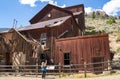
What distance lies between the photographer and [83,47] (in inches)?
1051

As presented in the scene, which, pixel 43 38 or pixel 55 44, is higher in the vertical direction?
pixel 43 38

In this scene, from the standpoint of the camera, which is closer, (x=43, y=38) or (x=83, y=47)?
(x=83, y=47)

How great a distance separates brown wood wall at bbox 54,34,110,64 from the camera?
2548cm

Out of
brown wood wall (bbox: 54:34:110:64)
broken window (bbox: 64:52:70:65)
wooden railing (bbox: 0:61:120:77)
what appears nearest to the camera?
wooden railing (bbox: 0:61:120:77)

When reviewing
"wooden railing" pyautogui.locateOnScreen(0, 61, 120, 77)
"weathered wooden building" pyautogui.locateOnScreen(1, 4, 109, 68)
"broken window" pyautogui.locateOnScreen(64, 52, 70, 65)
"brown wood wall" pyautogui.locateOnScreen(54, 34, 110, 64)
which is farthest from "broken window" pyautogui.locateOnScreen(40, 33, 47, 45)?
"broken window" pyautogui.locateOnScreen(64, 52, 70, 65)

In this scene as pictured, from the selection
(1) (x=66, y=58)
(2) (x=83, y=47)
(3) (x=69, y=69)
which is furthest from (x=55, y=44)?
(3) (x=69, y=69)

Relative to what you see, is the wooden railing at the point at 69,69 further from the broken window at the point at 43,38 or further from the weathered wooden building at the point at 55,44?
the broken window at the point at 43,38

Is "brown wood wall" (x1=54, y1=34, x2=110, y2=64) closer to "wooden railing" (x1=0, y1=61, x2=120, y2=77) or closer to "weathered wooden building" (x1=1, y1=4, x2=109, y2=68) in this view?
"weathered wooden building" (x1=1, y1=4, x2=109, y2=68)

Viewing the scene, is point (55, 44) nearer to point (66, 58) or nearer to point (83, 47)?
point (66, 58)

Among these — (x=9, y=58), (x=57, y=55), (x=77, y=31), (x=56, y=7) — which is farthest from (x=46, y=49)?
(x=56, y=7)

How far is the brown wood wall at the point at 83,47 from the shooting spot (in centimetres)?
2548

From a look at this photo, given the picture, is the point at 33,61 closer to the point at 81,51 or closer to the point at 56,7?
the point at 81,51

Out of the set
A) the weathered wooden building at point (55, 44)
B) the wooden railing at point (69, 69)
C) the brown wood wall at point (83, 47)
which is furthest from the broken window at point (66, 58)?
the wooden railing at point (69, 69)

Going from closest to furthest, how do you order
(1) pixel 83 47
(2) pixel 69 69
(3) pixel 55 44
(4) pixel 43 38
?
(2) pixel 69 69
(1) pixel 83 47
(3) pixel 55 44
(4) pixel 43 38
